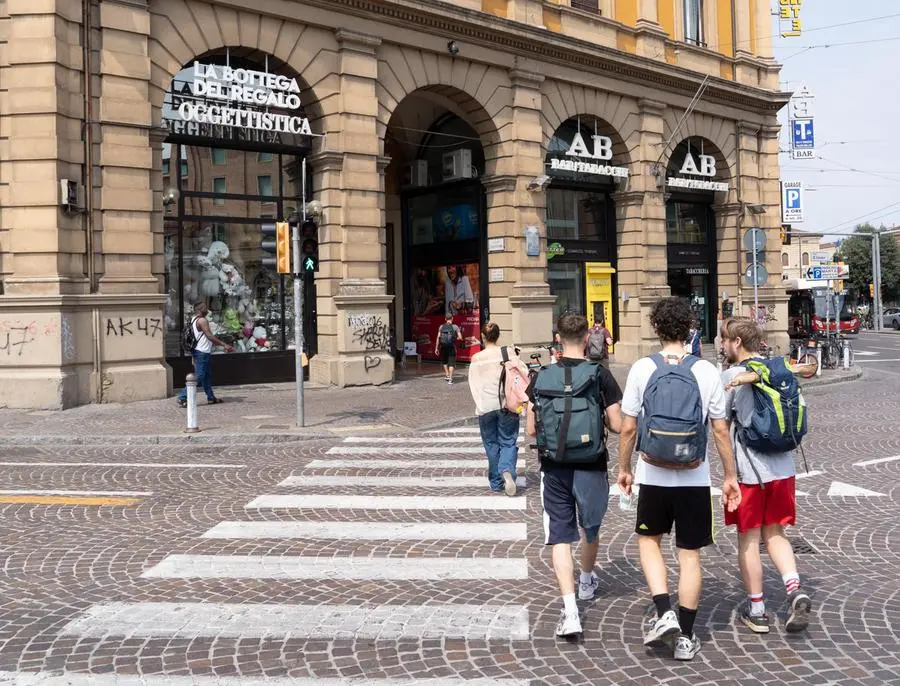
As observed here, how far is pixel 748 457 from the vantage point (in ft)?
15.6

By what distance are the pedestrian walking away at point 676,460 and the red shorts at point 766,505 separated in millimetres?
214

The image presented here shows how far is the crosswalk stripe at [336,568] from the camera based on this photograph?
5.80 m

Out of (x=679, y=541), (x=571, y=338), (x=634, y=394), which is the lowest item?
(x=679, y=541)

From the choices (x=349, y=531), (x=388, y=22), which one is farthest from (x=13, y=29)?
(x=349, y=531)

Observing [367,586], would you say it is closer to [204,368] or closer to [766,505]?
[766,505]

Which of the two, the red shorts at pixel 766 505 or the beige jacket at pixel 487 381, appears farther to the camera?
the beige jacket at pixel 487 381

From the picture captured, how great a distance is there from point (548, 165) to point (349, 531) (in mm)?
17889

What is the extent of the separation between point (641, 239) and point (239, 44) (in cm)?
1319

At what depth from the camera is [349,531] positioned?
702 cm

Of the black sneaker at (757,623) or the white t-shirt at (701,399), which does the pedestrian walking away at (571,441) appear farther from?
the black sneaker at (757,623)

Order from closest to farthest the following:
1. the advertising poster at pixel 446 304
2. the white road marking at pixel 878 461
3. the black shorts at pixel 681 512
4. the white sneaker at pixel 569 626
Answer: the black shorts at pixel 681 512 < the white sneaker at pixel 569 626 < the white road marking at pixel 878 461 < the advertising poster at pixel 446 304

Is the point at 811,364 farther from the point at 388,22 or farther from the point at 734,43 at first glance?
the point at 734,43

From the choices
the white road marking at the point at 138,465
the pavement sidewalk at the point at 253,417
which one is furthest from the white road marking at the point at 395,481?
the pavement sidewalk at the point at 253,417

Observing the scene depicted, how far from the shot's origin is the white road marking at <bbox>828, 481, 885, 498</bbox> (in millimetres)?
8180
